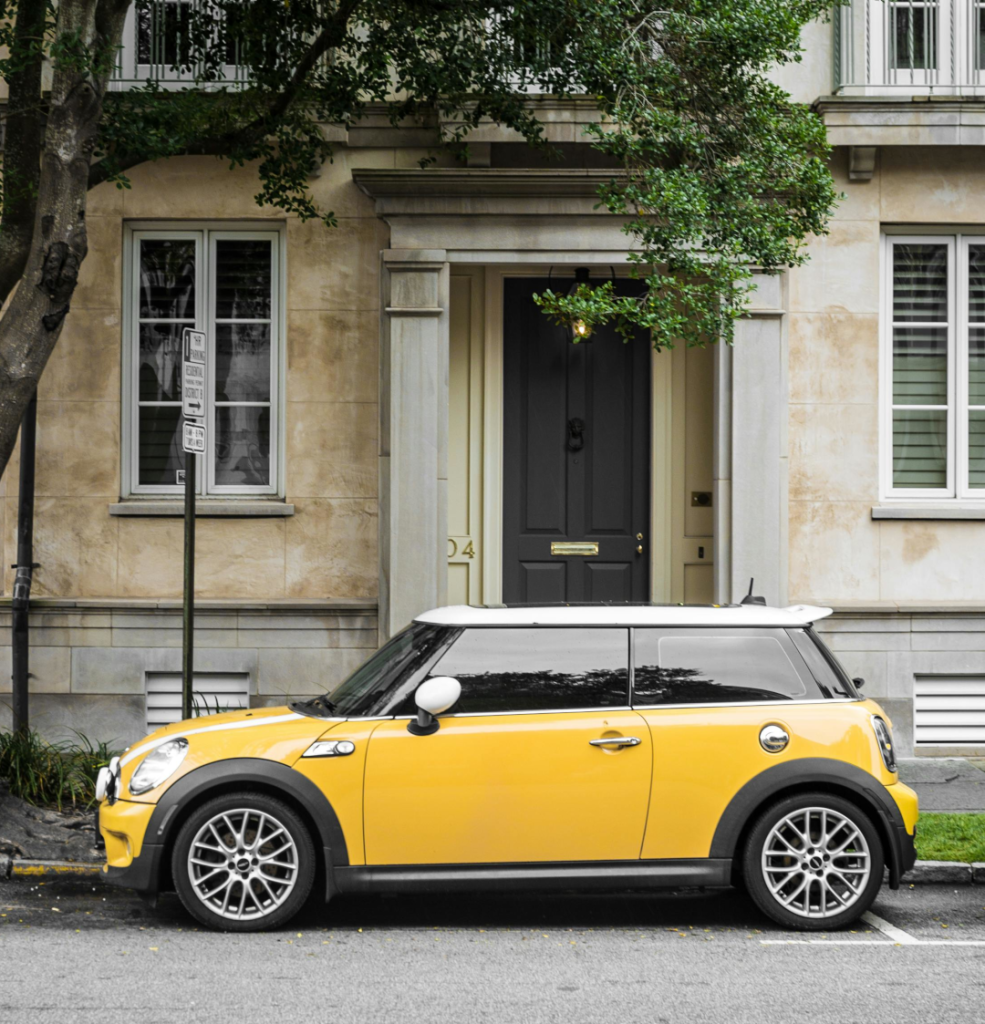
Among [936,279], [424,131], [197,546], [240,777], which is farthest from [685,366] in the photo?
[240,777]

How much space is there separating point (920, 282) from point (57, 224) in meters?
7.22

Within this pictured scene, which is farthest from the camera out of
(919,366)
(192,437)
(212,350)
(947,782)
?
(919,366)

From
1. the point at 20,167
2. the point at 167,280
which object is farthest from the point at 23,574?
the point at 20,167

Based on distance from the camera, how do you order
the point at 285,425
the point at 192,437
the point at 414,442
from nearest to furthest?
the point at 192,437 → the point at 414,442 → the point at 285,425

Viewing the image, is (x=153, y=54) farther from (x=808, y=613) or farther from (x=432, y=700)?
(x=808, y=613)

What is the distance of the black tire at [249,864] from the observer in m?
5.85

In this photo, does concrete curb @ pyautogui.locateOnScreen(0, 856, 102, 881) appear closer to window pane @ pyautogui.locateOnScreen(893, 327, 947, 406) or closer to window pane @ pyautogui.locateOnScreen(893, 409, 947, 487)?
window pane @ pyautogui.locateOnScreen(893, 409, 947, 487)

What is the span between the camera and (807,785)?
600 cm

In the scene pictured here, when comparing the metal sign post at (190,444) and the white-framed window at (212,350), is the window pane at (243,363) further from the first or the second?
the metal sign post at (190,444)

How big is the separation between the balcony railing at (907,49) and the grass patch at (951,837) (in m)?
6.02

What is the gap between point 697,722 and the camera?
237 inches

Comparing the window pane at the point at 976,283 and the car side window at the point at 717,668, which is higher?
the window pane at the point at 976,283

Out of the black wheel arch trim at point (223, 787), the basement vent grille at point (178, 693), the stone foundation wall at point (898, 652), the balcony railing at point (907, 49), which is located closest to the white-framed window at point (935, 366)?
the stone foundation wall at point (898, 652)

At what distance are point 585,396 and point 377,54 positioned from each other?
12.1 ft
